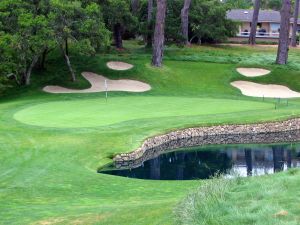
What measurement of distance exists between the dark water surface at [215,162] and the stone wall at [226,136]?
582 mm

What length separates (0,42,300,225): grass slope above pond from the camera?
1256cm

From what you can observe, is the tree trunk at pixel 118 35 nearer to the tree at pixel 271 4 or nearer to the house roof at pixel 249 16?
the house roof at pixel 249 16

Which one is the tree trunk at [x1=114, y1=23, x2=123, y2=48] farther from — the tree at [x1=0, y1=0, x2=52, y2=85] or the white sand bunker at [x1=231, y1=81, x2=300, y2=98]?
the tree at [x1=0, y1=0, x2=52, y2=85]

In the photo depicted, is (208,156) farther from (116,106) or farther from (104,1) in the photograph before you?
(104,1)

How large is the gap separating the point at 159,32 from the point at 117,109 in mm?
13389

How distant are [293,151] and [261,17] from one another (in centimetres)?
5314

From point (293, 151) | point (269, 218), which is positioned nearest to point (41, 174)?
point (269, 218)

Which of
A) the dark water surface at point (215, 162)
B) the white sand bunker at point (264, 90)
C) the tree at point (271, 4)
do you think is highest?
the tree at point (271, 4)

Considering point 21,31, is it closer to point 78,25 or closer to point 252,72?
point 78,25

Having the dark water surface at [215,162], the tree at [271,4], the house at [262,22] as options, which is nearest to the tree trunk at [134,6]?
the house at [262,22]

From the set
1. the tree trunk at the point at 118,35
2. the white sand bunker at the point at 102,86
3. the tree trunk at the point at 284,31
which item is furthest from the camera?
the tree trunk at the point at 118,35

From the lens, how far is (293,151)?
23656 millimetres

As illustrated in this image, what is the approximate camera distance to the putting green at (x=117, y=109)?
24314 millimetres

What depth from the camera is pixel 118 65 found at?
133ft
